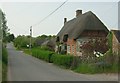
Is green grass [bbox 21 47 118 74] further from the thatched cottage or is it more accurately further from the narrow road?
the thatched cottage

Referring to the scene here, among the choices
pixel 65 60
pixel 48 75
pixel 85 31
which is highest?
pixel 85 31

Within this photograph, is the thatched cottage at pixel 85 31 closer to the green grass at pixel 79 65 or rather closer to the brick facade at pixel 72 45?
the brick facade at pixel 72 45

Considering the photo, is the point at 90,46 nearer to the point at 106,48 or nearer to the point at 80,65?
the point at 106,48

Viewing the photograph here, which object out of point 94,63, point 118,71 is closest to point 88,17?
point 94,63

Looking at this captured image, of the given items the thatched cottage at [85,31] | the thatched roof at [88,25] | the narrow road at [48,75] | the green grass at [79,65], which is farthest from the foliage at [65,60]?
the thatched roof at [88,25]

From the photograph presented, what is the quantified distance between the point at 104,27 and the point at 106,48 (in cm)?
861

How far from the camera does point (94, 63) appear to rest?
78.8 ft

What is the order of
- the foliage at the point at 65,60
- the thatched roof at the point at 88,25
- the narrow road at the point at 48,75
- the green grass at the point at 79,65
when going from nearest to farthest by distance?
the narrow road at the point at 48,75
the green grass at the point at 79,65
the foliage at the point at 65,60
the thatched roof at the point at 88,25

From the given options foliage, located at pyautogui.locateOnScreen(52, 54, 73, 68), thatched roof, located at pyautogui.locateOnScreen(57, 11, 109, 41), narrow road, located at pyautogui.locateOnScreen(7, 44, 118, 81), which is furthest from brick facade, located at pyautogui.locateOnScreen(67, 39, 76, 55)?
narrow road, located at pyautogui.locateOnScreen(7, 44, 118, 81)

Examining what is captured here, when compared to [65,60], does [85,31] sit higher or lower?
higher

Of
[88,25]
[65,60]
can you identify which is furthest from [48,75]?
[88,25]

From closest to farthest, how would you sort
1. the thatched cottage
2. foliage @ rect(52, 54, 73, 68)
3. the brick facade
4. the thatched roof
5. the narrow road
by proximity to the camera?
the narrow road, foliage @ rect(52, 54, 73, 68), the thatched cottage, the thatched roof, the brick facade

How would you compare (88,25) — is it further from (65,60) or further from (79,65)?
(79,65)

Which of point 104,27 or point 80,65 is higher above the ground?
point 104,27
